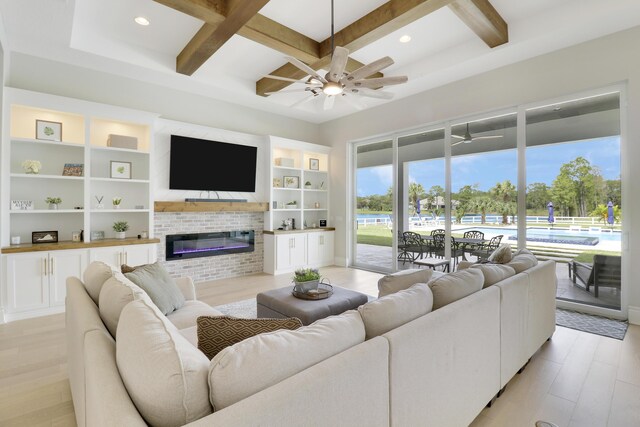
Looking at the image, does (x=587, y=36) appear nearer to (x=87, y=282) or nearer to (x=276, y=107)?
(x=276, y=107)

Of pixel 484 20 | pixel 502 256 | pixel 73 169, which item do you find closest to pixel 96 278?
pixel 73 169

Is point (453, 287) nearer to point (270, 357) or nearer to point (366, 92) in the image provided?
point (270, 357)

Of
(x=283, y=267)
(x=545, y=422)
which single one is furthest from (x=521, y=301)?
(x=283, y=267)

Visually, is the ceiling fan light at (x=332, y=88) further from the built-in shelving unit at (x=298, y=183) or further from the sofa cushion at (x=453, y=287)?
the built-in shelving unit at (x=298, y=183)

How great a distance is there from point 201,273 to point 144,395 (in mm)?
4945

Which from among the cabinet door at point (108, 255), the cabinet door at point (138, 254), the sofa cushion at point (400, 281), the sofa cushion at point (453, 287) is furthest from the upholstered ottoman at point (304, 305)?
the cabinet door at point (108, 255)

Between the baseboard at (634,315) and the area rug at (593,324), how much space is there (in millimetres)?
96

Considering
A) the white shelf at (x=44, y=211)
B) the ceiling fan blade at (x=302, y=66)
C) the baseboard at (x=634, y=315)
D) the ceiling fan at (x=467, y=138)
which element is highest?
the ceiling fan blade at (x=302, y=66)

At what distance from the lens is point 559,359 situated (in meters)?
2.72

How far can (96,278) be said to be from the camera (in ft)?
→ 6.57

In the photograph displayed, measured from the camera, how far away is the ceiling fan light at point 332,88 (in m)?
3.04

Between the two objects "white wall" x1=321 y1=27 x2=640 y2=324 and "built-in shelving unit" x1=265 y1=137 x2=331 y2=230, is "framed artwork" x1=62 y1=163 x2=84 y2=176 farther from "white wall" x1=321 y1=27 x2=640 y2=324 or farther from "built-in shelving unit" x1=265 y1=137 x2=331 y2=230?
"white wall" x1=321 y1=27 x2=640 y2=324

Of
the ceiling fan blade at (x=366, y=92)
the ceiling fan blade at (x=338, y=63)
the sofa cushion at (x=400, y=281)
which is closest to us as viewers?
the sofa cushion at (x=400, y=281)

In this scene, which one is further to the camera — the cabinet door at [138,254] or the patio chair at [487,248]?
the patio chair at [487,248]
